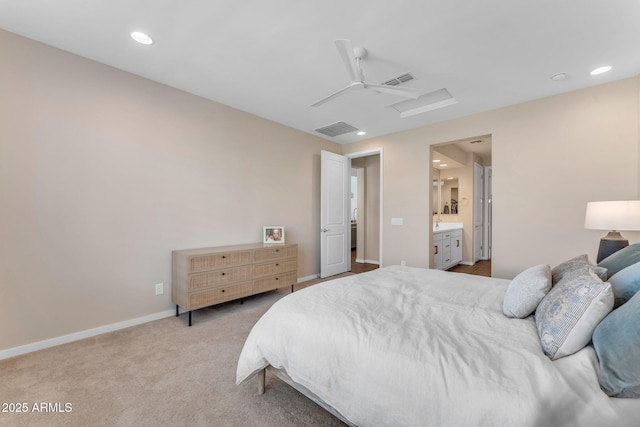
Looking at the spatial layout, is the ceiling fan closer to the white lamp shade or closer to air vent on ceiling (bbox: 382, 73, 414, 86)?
air vent on ceiling (bbox: 382, 73, 414, 86)

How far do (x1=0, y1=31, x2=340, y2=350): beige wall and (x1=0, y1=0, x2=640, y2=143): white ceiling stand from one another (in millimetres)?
316

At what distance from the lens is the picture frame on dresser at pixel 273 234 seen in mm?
3923

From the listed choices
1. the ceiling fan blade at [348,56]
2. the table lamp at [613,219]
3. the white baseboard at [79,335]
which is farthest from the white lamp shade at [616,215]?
the white baseboard at [79,335]

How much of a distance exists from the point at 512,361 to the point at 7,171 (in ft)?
12.1

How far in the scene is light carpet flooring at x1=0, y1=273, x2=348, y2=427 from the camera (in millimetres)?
1560

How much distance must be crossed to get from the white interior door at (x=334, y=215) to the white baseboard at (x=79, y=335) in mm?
2590

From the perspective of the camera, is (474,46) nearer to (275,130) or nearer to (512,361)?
(512,361)

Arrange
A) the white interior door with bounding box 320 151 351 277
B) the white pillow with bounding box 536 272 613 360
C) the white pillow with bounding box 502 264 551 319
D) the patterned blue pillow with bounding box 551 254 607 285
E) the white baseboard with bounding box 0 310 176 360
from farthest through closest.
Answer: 1. the white interior door with bounding box 320 151 351 277
2. the white baseboard with bounding box 0 310 176 360
3. the patterned blue pillow with bounding box 551 254 607 285
4. the white pillow with bounding box 502 264 551 319
5. the white pillow with bounding box 536 272 613 360

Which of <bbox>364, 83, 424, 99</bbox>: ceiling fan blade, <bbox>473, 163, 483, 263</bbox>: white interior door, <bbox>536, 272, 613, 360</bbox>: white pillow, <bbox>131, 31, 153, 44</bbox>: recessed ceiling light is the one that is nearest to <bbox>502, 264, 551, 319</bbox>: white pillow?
<bbox>536, 272, 613, 360</bbox>: white pillow

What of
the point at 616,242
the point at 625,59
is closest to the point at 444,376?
the point at 616,242

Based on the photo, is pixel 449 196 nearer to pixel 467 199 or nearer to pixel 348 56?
pixel 467 199

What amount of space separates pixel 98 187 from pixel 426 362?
3194 millimetres

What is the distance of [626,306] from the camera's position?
1.02 meters

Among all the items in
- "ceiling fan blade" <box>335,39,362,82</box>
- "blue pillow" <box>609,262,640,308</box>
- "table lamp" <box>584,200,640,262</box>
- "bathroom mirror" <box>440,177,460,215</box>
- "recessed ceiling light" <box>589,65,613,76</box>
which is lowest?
"blue pillow" <box>609,262,640,308</box>
